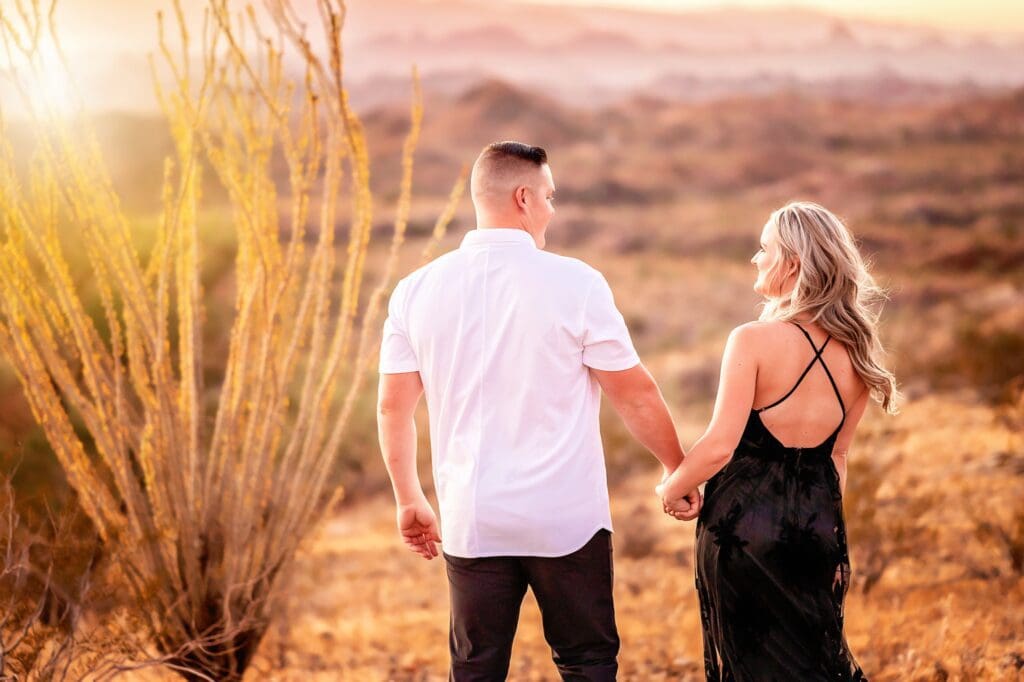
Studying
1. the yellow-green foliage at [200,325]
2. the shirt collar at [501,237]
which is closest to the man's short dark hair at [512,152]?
the shirt collar at [501,237]

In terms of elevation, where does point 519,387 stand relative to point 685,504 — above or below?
above

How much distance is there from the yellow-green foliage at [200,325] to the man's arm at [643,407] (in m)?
0.98

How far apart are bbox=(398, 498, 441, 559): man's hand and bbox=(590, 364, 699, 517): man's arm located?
0.56 meters

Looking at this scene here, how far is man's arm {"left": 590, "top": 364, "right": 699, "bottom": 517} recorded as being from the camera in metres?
2.39

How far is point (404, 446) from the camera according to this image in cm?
257

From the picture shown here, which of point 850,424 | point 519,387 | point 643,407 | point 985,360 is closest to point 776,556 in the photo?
point 850,424

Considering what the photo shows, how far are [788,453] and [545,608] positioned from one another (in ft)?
2.44

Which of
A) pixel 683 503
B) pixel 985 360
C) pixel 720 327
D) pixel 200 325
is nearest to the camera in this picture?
pixel 683 503

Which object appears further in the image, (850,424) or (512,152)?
(850,424)

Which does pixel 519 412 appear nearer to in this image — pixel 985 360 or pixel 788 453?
pixel 788 453

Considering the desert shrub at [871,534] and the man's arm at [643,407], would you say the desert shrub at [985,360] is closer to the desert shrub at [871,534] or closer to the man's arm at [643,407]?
the desert shrub at [871,534]

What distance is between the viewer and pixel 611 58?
51281mm

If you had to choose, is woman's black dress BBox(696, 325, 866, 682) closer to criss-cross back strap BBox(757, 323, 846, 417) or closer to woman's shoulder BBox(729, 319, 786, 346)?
criss-cross back strap BBox(757, 323, 846, 417)

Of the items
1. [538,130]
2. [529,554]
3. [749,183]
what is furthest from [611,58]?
[529,554]
